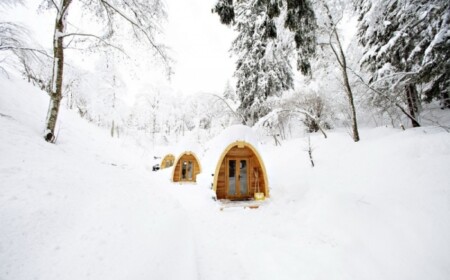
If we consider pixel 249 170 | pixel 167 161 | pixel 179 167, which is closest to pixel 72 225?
pixel 249 170

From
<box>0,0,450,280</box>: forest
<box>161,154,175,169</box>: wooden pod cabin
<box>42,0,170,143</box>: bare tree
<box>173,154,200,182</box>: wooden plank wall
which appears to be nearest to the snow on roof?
<box>0,0,450,280</box>: forest

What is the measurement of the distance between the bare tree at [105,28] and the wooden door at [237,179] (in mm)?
5321

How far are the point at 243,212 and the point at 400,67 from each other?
854cm

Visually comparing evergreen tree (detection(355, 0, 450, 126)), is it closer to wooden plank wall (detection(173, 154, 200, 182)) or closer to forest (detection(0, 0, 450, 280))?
forest (detection(0, 0, 450, 280))

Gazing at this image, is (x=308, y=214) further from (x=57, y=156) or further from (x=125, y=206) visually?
(x=57, y=156)

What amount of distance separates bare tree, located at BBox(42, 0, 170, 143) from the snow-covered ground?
0.84 metres

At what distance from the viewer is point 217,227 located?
5.23m

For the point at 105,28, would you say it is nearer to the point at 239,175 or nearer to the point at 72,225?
the point at 72,225

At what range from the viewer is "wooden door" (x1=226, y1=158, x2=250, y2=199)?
28.7 ft

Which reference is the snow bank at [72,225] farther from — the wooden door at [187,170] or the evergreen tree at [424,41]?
the wooden door at [187,170]

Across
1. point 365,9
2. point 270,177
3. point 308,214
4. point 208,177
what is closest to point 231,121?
point 270,177

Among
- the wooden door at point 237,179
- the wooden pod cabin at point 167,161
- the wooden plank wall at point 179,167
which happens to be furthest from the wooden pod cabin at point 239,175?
the wooden pod cabin at point 167,161

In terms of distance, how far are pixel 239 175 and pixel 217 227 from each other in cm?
380

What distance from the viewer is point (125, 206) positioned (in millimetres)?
3410
